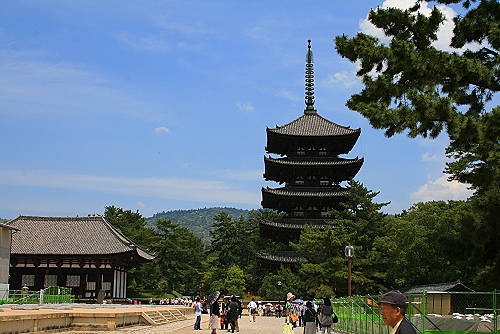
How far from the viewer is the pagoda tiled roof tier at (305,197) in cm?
4716

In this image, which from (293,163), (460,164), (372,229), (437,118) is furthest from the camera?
(293,163)

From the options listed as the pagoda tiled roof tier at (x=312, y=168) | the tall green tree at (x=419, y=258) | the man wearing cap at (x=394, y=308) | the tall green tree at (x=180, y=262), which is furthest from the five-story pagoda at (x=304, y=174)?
the man wearing cap at (x=394, y=308)

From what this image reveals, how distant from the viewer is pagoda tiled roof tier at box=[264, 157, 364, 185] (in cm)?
4806

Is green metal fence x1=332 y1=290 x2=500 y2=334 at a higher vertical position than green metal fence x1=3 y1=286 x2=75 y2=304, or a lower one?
higher

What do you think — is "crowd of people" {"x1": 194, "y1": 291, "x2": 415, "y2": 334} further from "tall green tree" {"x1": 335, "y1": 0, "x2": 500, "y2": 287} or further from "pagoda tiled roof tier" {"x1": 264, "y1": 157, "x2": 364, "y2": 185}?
"pagoda tiled roof tier" {"x1": 264, "y1": 157, "x2": 364, "y2": 185}

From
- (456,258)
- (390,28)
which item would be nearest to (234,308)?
(456,258)

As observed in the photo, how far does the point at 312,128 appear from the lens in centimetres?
5109

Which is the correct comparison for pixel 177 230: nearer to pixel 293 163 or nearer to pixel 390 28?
pixel 293 163

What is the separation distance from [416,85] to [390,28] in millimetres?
1935

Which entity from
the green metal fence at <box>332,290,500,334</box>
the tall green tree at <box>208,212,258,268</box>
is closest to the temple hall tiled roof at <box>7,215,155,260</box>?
the green metal fence at <box>332,290,500,334</box>

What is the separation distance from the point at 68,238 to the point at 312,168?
71.9 ft

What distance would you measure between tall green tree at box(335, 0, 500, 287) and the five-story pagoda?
29.4 metres

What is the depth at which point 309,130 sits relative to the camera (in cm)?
5062

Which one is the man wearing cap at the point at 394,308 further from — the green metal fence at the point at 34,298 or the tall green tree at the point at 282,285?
the tall green tree at the point at 282,285
